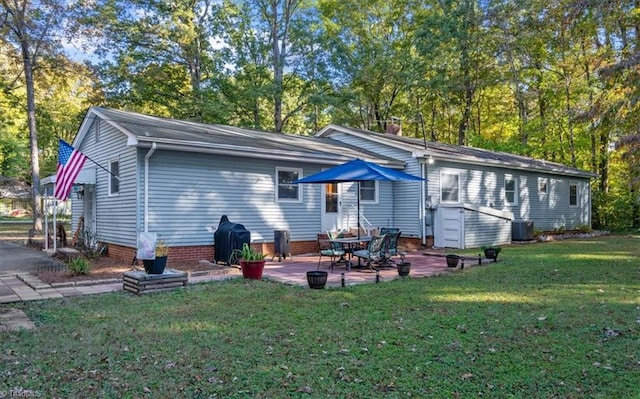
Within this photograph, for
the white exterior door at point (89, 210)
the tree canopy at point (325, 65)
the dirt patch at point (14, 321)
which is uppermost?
the tree canopy at point (325, 65)

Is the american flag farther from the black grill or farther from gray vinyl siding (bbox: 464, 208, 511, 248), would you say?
gray vinyl siding (bbox: 464, 208, 511, 248)

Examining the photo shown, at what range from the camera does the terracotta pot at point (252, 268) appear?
26.5 feet

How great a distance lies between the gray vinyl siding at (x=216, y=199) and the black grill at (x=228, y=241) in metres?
0.63

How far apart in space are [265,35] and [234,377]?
86.7 feet

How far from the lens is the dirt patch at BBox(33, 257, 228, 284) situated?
8.00 metres

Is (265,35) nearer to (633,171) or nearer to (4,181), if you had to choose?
(4,181)

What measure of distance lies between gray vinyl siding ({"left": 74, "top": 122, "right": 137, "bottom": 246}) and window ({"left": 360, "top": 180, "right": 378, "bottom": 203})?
6.80m

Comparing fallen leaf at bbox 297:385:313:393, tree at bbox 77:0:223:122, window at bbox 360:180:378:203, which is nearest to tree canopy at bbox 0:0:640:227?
tree at bbox 77:0:223:122

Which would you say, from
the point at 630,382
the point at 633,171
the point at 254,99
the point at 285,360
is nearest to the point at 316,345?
the point at 285,360

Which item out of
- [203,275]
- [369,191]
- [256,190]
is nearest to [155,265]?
[203,275]

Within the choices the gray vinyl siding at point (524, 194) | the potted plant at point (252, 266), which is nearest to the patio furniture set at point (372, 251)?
the potted plant at point (252, 266)

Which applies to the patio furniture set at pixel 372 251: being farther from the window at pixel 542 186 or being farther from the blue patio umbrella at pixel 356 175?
the window at pixel 542 186

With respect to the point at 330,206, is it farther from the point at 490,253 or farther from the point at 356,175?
the point at 490,253

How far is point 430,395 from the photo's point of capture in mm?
3238
